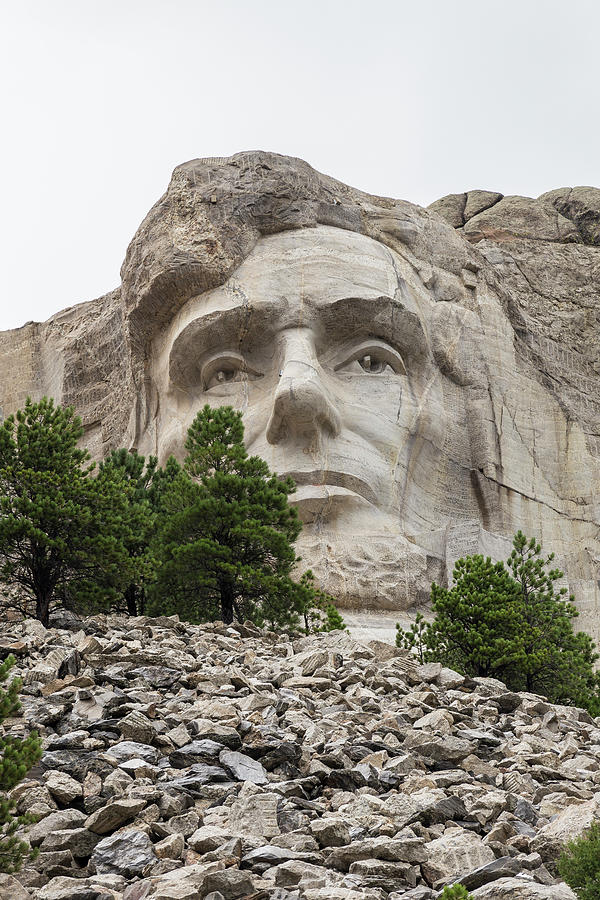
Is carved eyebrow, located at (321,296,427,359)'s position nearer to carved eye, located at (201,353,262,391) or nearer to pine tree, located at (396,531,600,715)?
carved eye, located at (201,353,262,391)

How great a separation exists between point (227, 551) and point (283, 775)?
6313 mm

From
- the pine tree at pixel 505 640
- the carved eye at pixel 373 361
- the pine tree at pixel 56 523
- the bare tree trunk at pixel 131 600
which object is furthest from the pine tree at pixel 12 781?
the carved eye at pixel 373 361

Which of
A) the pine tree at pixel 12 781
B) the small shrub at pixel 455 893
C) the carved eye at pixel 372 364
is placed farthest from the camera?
the carved eye at pixel 372 364

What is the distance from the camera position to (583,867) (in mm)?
5375

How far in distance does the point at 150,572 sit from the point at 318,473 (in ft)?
16.1

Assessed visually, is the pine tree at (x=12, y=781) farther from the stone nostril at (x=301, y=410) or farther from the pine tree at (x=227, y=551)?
the stone nostril at (x=301, y=410)

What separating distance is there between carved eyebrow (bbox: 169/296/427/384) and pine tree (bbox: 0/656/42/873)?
12.9 m

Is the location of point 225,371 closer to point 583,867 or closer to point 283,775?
point 283,775

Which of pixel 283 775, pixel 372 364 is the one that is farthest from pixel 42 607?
pixel 372 364

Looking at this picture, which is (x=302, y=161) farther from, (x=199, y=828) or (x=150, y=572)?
(x=199, y=828)

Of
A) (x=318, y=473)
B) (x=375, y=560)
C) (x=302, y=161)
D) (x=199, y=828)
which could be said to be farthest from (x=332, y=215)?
(x=199, y=828)

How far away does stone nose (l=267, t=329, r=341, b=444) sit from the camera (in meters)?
17.3

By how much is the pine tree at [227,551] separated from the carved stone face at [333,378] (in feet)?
11.8

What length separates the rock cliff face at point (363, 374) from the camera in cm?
1748
